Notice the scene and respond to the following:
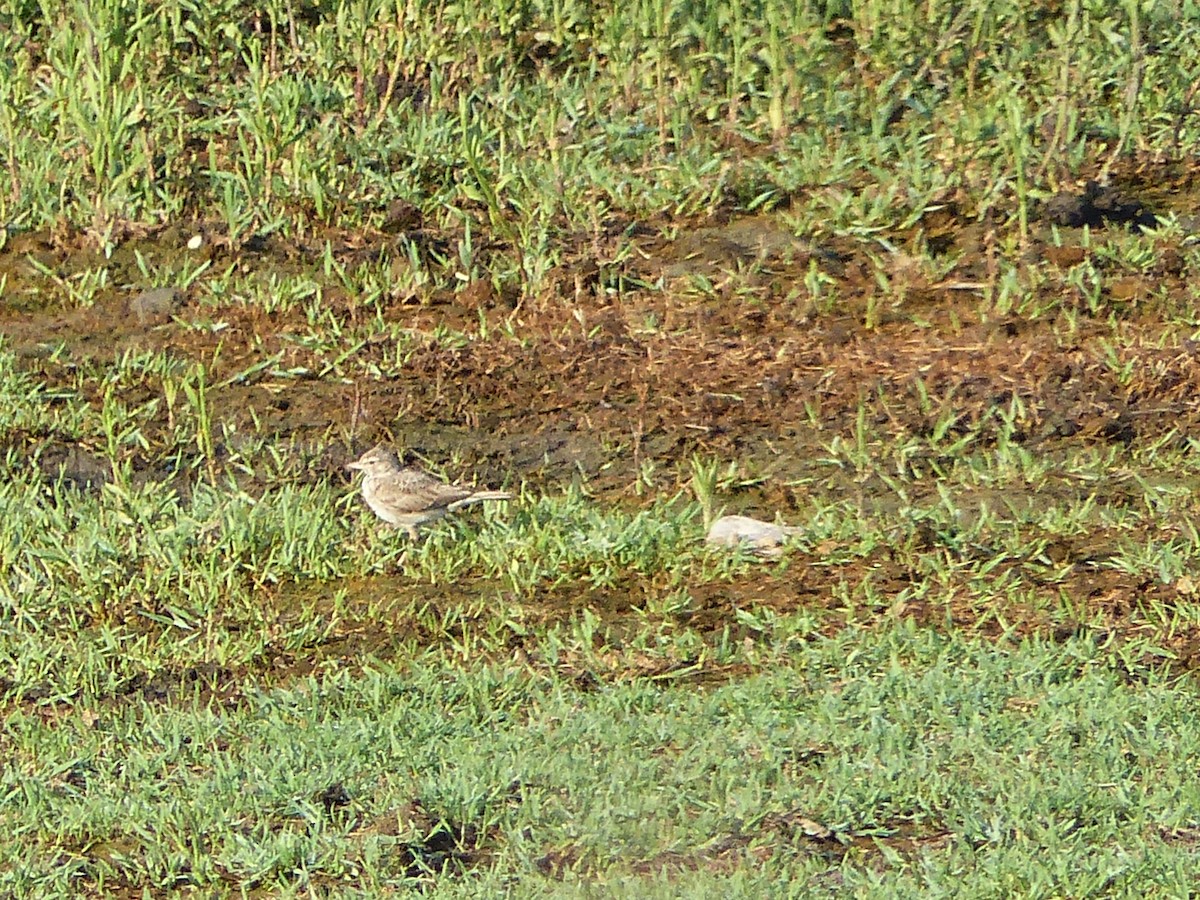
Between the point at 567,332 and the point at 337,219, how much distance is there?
1177 mm

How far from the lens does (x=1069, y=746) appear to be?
5273 mm

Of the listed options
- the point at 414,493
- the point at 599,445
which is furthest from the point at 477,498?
the point at 599,445

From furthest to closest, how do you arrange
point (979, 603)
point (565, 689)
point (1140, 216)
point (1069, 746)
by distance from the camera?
1. point (1140, 216)
2. point (979, 603)
3. point (565, 689)
4. point (1069, 746)

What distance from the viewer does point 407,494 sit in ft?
22.0

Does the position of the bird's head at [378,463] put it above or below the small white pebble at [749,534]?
above

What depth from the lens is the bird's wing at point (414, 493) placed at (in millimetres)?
6668

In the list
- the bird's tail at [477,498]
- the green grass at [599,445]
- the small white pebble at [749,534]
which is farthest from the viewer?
the bird's tail at [477,498]

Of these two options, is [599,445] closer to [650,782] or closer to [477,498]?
[477,498]

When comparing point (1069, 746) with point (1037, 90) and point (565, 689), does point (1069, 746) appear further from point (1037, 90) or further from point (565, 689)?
point (1037, 90)

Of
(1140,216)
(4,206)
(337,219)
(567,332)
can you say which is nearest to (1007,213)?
(1140,216)

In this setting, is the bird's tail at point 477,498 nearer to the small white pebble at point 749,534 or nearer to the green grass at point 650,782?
the small white pebble at point 749,534

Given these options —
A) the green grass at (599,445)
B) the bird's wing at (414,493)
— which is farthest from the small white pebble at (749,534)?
the bird's wing at (414,493)

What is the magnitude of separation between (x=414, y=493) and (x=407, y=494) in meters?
0.02

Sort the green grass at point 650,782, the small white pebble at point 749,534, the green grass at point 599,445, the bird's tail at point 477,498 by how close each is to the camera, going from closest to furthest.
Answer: the green grass at point 650,782, the green grass at point 599,445, the small white pebble at point 749,534, the bird's tail at point 477,498
